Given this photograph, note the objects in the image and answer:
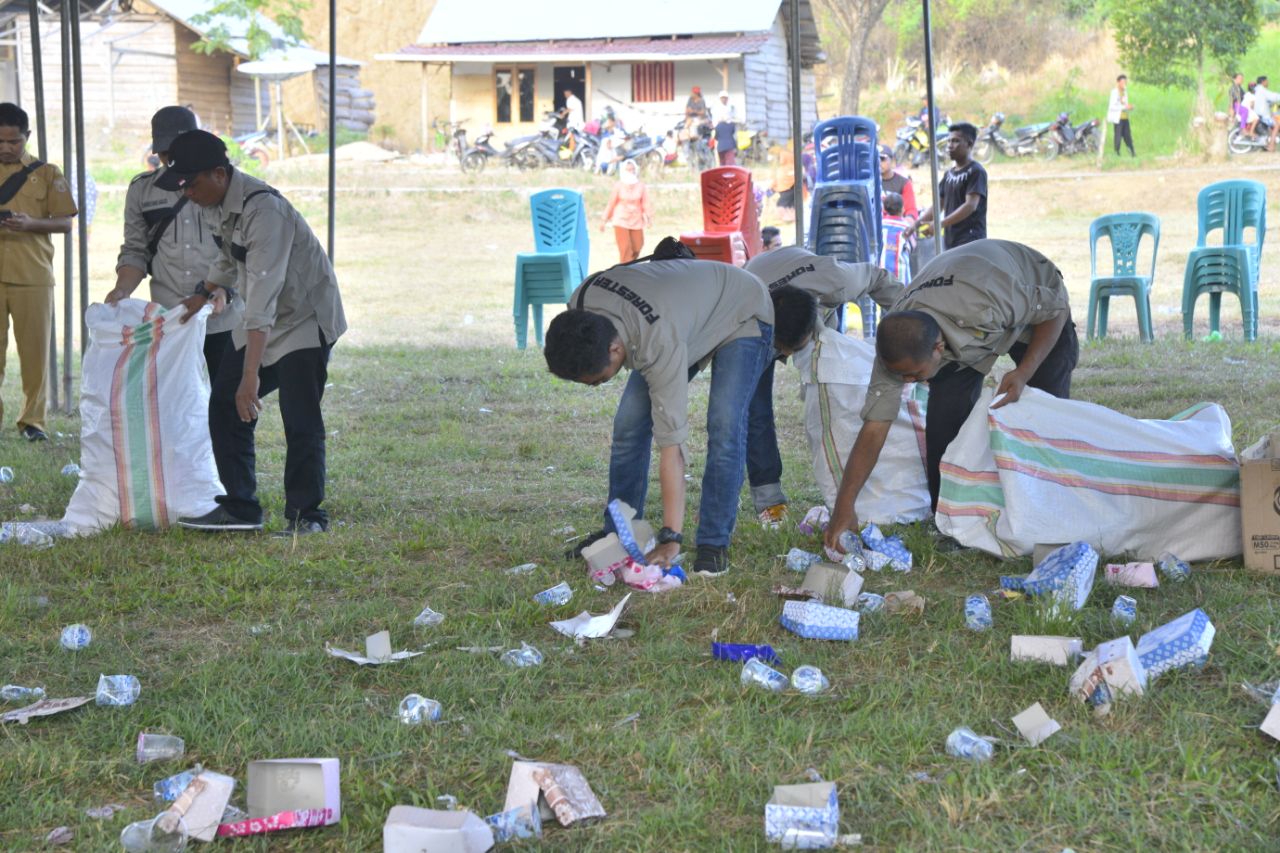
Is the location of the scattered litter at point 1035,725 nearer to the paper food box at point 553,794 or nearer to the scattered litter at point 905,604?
the scattered litter at point 905,604

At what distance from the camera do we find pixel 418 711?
3258 millimetres

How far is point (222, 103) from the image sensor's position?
33.5 m

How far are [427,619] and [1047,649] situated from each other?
5.72ft

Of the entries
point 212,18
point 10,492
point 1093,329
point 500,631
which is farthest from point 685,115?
point 500,631

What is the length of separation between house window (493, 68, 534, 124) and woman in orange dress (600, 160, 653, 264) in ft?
55.7

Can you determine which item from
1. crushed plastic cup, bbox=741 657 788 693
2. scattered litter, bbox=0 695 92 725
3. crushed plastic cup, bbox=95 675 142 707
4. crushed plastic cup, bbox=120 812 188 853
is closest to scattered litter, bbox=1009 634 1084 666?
crushed plastic cup, bbox=741 657 788 693

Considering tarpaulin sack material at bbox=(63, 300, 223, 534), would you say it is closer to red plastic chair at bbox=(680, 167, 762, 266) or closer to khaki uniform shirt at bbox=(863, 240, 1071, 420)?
khaki uniform shirt at bbox=(863, 240, 1071, 420)

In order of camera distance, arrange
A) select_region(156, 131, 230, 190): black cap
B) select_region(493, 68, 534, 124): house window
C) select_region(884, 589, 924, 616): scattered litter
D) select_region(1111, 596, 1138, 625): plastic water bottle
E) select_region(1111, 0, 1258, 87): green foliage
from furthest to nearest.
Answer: select_region(493, 68, 534, 124): house window → select_region(1111, 0, 1258, 87): green foliage → select_region(156, 131, 230, 190): black cap → select_region(884, 589, 924, 616): scattered litter → select_region(1111, 596, 1138, 625): plastic water bottle

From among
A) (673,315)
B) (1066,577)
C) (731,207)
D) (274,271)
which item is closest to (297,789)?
(673,315)

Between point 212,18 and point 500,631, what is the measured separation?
30256 mm

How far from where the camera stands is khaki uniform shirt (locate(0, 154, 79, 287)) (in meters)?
6.97

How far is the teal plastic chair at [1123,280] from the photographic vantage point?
1038 centimetres

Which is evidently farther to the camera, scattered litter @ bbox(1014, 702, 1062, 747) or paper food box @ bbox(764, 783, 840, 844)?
scattered litter @ bbox(1014, 702, 1062, 747)

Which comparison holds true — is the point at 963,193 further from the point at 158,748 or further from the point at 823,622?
the point at 158,748
